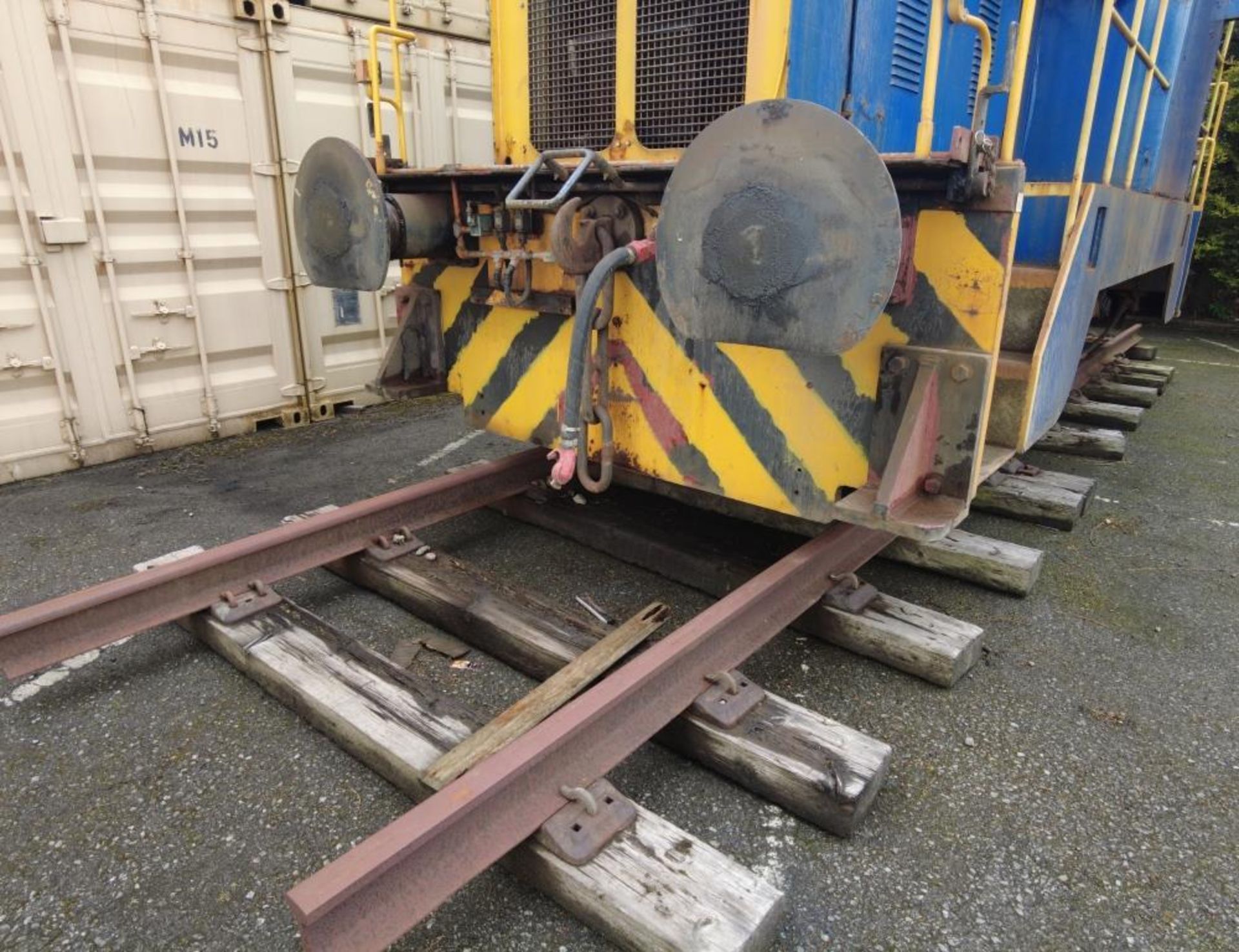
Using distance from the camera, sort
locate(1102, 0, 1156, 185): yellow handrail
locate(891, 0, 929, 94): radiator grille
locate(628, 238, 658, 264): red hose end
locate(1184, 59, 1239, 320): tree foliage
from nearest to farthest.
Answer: locate(628, 238, 658, 264): red hose end
locate(891, 0, 929, 94): radiator grille
locate(1102, 0, 1156, 185): yellow handrail
locate(1184, 59, 1239, 320): tree foliage

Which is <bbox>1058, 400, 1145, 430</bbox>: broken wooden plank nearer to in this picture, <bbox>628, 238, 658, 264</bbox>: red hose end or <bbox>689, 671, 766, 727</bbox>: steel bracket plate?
<bbox>628, 238, 658, 264</bbox>: red hose end

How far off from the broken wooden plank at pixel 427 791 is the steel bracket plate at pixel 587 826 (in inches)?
0.6

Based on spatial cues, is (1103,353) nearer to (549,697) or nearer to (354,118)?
(354,118)

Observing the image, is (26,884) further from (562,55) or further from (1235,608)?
(1235,608)

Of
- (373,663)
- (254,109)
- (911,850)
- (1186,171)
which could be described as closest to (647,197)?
(373,663)

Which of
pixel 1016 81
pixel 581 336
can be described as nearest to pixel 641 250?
pixel 581 336

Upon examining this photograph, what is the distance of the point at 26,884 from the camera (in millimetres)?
1704

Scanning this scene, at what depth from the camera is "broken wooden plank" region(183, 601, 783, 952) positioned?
1.49 metres

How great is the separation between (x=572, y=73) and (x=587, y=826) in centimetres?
240

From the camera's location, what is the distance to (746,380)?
2504mm

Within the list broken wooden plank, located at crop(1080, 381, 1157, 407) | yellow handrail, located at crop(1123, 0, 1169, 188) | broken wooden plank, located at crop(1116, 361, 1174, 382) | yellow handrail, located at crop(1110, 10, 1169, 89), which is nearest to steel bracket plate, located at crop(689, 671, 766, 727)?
yellow handrail, located at crop(1110, 10, 1169, 89)

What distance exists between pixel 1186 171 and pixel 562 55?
499 cm

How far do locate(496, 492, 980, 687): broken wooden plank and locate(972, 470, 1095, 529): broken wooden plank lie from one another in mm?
1154

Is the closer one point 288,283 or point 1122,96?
point 1122,96
